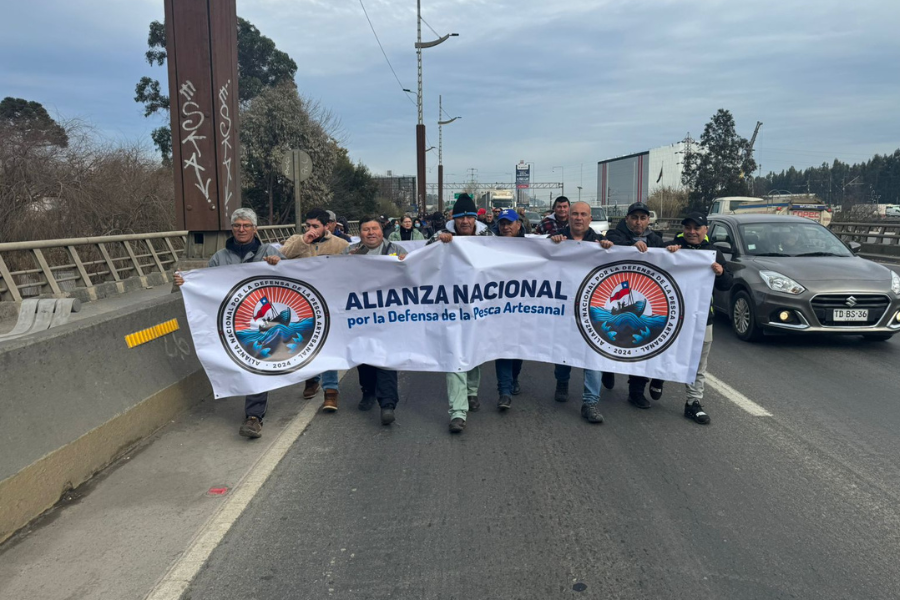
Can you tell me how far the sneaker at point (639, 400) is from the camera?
6.08 metres

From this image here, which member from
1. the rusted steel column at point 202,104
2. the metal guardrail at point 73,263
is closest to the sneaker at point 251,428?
the rusted steel column at point 202,104

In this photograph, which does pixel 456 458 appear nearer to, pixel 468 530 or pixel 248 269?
pixel 468 530

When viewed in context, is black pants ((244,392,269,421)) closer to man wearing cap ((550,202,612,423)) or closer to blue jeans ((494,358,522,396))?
blue jeans ((494,358,522,396))

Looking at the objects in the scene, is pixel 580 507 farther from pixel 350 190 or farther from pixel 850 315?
pixel 350 190

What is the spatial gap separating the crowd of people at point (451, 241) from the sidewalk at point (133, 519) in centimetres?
44

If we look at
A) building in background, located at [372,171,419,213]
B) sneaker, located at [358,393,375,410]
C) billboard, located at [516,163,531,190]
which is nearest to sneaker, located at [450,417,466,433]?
sneaker, located at [358,393,375,410]

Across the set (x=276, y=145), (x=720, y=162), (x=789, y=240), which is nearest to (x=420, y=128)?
(x=276, y=145)

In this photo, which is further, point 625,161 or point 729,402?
point 625,161

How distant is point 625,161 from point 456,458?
129013mm

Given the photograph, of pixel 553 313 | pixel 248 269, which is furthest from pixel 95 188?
pixel 553 313

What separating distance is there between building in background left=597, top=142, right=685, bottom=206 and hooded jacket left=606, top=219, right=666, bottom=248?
90.7 metres

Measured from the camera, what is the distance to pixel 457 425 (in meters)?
5.35

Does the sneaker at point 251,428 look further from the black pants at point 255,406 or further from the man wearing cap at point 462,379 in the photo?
the man wearing cap at point 462,379

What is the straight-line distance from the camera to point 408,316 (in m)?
5.70
